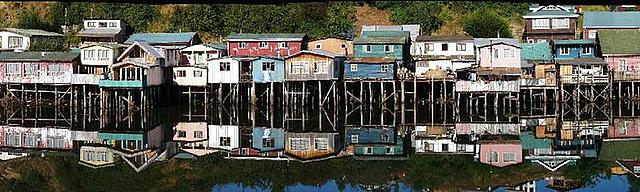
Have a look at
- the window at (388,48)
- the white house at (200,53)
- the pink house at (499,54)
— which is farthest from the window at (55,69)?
the pink house at (499,54)

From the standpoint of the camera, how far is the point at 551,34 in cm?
4056

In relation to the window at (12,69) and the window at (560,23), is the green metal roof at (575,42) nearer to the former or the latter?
the window at (560,23)

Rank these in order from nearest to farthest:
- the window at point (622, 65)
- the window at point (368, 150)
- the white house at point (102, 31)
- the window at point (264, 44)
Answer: the window at point (368, 150) → the window at point (622, 65) → the window at point (264, 44) → the white house at point (102, 31)

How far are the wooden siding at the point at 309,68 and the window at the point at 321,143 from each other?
10354 mm

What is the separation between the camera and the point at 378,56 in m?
35.1

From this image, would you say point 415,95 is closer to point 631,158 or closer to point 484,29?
point 484,29

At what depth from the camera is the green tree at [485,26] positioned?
142 ft

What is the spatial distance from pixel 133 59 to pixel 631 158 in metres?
19.9

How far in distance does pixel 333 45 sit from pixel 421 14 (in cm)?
911

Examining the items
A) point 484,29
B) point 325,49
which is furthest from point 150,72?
point 484,29

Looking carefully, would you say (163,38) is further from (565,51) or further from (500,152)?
(500,152)

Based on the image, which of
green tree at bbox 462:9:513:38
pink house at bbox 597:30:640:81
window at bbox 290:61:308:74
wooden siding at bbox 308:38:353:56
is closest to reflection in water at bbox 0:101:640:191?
pink house at bbox 597:30:640:81

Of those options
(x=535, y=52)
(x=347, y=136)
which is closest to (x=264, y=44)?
(x=535, y=52)

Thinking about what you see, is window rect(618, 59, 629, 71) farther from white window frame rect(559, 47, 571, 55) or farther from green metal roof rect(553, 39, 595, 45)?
white window frame rect(559, 47, 571, 55)
